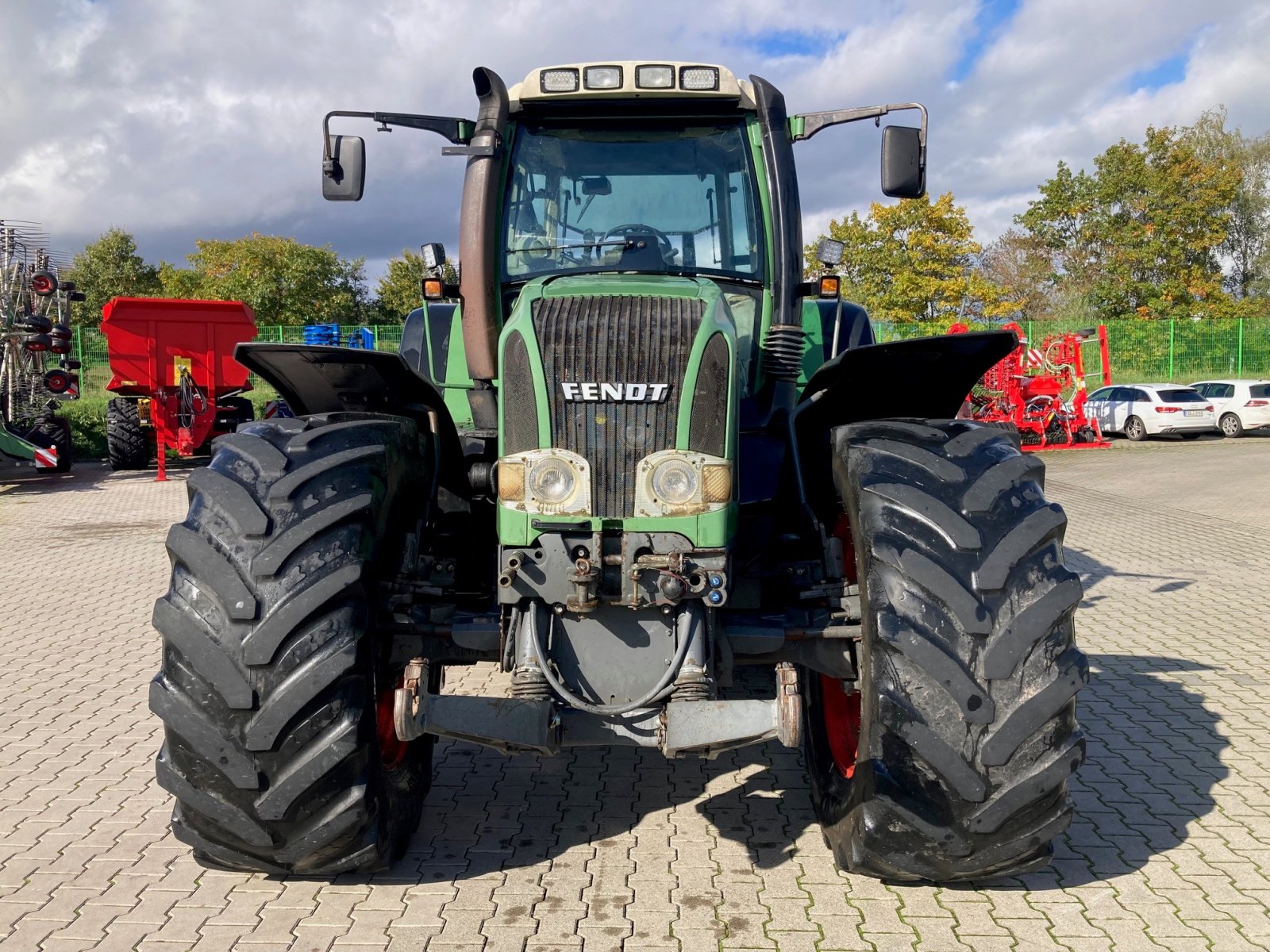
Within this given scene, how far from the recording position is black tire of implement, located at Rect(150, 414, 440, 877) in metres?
3.08

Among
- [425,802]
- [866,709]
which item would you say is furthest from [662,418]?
[425,802]

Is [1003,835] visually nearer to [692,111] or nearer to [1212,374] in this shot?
[692,111]

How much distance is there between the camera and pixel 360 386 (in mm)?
4008

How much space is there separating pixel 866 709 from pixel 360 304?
3950 centimetres

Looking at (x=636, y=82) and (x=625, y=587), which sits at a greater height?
(x=636, y=82)

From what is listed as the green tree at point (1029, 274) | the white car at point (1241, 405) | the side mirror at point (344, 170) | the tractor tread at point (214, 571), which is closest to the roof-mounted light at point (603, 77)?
the side mirror at point (344, 170)

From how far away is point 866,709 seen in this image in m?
3.22

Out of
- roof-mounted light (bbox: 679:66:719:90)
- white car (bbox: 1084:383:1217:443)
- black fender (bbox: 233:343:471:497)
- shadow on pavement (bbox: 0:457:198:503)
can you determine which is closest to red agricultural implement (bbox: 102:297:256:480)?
shadow on pavement (bbox: 0:457:198:503)

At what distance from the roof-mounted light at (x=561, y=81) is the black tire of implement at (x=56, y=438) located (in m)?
15.9

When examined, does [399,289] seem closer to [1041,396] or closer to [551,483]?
[1041,396]

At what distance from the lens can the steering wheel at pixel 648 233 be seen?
4.56 meters

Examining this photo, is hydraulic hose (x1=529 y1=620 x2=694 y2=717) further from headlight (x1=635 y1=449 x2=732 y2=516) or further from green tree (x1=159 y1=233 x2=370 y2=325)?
green tree (x1=159 y1=233 x2=370 y2=325)

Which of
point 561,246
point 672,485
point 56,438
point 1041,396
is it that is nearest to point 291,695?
point 672,485

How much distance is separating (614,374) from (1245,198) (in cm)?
5301
